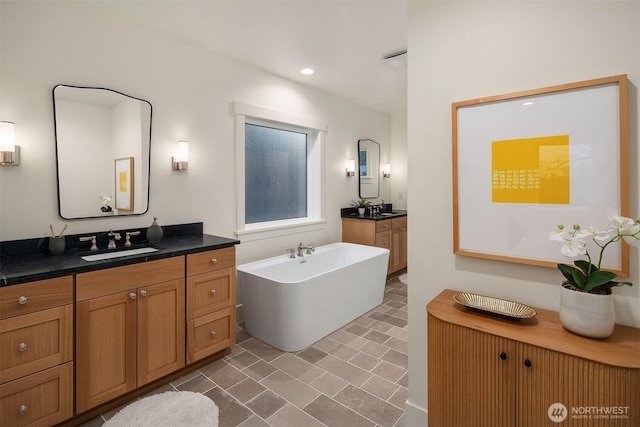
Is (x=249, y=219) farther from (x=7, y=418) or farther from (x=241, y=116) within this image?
(x=7, y=418)

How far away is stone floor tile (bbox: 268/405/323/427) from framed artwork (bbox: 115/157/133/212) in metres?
1.94

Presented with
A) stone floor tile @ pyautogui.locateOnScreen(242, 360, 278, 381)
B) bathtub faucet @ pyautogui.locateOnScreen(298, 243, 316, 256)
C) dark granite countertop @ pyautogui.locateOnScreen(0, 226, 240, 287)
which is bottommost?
stone floor tile @ pyautogui.locateOnScreen(242, 360, 278, 381)

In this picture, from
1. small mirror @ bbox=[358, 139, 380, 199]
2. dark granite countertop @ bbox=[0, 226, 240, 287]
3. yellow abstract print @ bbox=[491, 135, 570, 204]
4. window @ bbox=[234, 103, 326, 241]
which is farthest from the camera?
small mirror @ bbox=[358, 139, 380, 199]

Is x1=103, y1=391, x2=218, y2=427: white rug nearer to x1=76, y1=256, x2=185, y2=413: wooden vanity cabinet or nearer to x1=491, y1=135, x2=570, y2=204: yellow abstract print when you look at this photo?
x1=76, y1=256, x2=185, y2=413: wooden vanity cabinet

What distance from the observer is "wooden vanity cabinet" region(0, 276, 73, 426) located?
1.59 m

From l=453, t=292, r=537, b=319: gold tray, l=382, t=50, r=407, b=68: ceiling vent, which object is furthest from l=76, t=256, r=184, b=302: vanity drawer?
l=382, t=50, r=407, b=68: ceiling vent

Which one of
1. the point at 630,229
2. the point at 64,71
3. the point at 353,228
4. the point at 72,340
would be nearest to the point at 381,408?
the point at 630,229

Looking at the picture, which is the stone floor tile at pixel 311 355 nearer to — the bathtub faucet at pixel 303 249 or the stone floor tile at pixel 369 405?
the stone floor tile at pixel 369 405

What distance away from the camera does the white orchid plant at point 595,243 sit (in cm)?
118

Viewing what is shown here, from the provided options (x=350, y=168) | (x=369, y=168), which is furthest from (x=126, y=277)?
(x=369, y=168)

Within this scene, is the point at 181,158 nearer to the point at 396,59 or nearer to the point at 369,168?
the point at 396,59

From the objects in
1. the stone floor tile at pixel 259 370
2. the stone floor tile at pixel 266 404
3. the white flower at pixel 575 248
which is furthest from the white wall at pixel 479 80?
the stone floor tile at pixel 259 370

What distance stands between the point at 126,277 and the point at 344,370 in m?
1.72

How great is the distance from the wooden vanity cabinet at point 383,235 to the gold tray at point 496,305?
2.84 m
